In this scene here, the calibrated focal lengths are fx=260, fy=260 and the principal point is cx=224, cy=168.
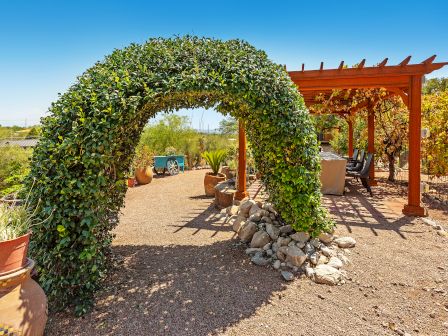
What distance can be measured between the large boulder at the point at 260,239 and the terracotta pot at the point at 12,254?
2.48 metres

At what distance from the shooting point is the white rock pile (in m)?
2.88

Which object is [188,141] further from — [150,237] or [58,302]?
[58,302]

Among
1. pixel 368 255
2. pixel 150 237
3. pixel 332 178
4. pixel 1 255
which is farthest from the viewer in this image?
pixel 332 178

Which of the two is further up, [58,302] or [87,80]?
[87,80]

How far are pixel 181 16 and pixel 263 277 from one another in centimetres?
600

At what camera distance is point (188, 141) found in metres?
13.5

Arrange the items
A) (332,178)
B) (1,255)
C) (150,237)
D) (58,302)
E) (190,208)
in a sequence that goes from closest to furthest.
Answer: (1,255) → (58,302) → (150,237) → (190,208) → (332,178)

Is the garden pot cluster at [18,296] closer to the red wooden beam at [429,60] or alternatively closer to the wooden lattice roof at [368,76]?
the wooden lattice roof at [368,76]

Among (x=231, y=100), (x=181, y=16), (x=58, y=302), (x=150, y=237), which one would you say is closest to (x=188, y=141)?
(x=181, y=16)

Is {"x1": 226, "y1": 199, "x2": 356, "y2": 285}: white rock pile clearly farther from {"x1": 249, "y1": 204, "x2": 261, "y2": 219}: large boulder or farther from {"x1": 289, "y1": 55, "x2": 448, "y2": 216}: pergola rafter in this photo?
{"x1": 289, "y1": 55, "x2": 448, "y2": 216}: pergola rafter

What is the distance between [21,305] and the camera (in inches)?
69.1

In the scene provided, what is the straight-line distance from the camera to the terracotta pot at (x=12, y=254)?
174 cm

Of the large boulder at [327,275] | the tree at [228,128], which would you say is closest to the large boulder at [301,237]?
the large boulder at [327,275]

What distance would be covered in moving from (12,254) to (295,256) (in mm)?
2620
